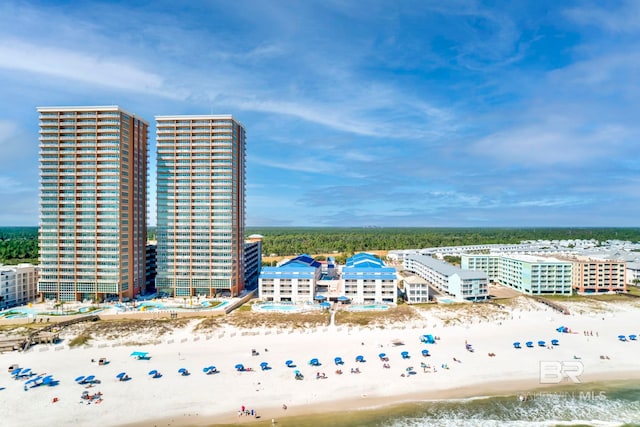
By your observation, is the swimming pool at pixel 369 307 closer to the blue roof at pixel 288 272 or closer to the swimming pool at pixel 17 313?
the blue roof at pixel 288 272

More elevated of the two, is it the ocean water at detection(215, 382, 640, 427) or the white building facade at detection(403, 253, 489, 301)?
the white building facade at detection(403, 253, 489, 301)

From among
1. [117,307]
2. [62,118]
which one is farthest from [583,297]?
[62,118]

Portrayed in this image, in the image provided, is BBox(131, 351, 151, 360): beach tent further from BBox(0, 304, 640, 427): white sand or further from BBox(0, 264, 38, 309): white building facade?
BBox(0, 264, 38, 309): white building facade

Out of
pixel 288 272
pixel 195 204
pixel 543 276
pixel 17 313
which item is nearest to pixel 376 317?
pixel 288 272

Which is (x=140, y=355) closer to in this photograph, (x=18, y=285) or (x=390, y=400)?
(x=390, y=400)

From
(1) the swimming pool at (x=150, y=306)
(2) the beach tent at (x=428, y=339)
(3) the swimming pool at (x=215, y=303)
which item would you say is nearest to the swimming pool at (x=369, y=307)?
(2) the beach tent at (x=428, y=339)

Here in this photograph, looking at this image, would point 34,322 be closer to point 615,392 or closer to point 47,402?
point 47,402

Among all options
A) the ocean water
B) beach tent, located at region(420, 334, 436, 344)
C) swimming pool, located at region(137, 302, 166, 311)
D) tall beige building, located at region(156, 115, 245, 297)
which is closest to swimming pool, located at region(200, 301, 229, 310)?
tall beige building, located at region(156, 115, 245, 297)
